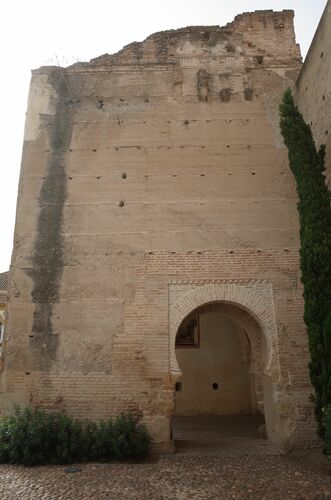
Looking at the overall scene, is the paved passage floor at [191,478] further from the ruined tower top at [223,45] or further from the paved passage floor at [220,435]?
the ruined tower top at [223,45]

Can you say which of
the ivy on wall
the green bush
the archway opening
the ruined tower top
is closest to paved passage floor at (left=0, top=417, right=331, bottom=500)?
the green bush

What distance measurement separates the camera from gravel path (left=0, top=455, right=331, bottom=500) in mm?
5625

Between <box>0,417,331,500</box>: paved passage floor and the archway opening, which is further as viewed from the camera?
the archway opening

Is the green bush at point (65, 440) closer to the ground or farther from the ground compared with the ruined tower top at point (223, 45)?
closer to the ground

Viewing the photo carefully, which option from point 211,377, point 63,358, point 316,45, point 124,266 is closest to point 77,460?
point 63,358

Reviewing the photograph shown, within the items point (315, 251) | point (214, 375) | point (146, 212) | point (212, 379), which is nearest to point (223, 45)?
point (146, 212)

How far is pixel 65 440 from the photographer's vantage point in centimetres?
757

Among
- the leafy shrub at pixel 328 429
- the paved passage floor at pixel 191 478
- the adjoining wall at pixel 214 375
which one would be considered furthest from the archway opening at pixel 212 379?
the leafy shrub at pixel 328 429

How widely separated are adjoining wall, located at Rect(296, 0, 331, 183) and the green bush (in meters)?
7.08

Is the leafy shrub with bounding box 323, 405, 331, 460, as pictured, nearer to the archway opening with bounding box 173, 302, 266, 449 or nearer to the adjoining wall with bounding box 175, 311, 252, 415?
the archway opening with bounding box 173, 302, 266, 449

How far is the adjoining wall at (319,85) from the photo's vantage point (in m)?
9.41

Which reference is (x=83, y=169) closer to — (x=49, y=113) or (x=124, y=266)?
(x=49, y=113)

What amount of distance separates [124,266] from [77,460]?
13.6 ft

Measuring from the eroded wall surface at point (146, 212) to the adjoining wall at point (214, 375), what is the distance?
18.3 feet
